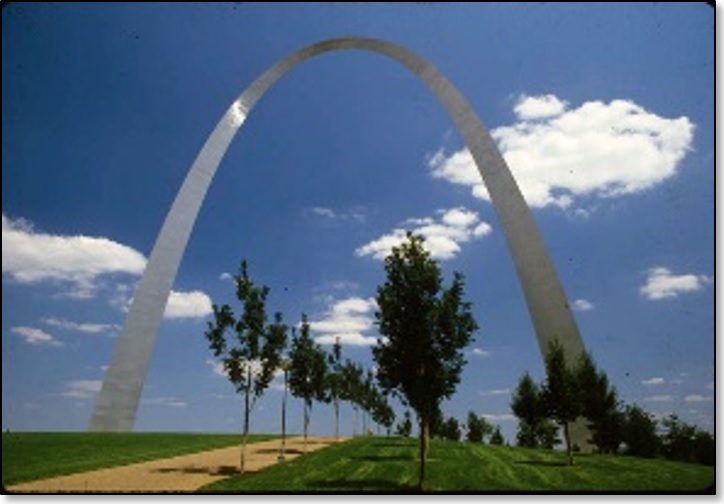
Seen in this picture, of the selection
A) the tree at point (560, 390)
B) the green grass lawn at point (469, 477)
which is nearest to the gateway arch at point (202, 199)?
the tree at point (560, 390)

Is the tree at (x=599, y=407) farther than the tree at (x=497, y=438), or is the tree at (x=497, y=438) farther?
the tree at (x=497, y=438)

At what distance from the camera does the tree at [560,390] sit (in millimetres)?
27000

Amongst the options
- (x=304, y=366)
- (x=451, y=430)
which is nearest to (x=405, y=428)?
(x=451, y=430)

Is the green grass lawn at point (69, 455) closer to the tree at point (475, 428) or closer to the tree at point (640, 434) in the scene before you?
the tree at point (640, 434)

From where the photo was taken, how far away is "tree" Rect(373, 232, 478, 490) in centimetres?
1764

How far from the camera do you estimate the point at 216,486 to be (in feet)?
54.7

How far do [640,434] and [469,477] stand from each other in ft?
91.0

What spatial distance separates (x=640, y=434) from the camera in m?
41.3

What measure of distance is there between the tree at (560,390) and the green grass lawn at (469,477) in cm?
276

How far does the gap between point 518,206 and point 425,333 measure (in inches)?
510

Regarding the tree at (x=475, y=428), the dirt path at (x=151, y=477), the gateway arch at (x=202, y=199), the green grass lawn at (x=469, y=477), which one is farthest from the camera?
the tree at (x=475, y=428)

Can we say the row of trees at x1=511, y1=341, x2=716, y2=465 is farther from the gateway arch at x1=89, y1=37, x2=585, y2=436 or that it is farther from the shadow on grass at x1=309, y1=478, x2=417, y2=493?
the shadow on grass at x1=309, y1=478, x2=417, y2=493

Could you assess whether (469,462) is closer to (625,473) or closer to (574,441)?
(625,473)

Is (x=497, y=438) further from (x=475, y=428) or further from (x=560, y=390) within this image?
(x=560, y=390)
